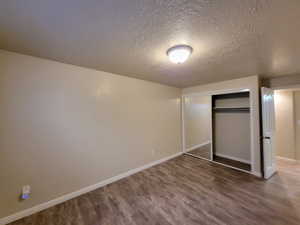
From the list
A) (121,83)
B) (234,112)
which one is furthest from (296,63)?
(121,83)

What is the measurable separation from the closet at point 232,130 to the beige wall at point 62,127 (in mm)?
2411

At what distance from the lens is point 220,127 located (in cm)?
387

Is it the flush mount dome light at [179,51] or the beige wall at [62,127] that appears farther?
the beige wall at [62,127]

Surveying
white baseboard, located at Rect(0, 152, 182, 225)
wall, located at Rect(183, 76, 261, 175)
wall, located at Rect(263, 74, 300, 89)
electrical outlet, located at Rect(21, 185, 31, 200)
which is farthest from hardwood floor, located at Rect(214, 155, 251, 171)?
electrical outlet, located at Rect(21, 185, 31, 200)

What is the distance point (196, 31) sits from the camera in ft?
4.08

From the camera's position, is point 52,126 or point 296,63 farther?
point 296,63

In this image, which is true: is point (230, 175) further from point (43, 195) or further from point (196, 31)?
point (43, 195)

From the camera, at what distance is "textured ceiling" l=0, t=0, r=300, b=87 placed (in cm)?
96

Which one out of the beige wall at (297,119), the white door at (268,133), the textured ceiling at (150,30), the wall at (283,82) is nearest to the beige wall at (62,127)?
the textured ceiling at (150,30)

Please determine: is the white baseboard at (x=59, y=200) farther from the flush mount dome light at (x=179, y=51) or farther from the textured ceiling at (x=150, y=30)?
the flush mount dome light at (x=179, y=51)

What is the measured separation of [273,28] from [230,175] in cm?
277

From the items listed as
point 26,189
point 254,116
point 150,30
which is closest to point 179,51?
point 150,30

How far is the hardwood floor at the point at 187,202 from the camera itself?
163 centimetres

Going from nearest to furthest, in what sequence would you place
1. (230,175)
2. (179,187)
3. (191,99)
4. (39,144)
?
(39,144) → (179,187) → (230,175) → (191,99)
